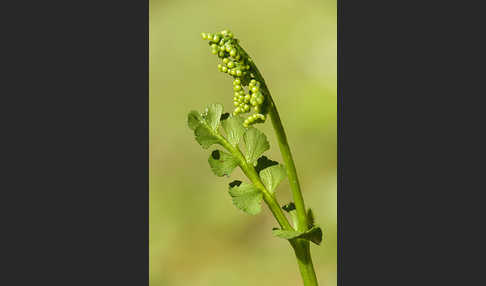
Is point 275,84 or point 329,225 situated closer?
point 329,225

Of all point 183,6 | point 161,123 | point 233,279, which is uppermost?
point 183,6

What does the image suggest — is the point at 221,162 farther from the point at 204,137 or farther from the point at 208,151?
the point at 208,151

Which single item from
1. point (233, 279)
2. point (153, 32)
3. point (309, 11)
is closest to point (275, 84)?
point (309, 11)

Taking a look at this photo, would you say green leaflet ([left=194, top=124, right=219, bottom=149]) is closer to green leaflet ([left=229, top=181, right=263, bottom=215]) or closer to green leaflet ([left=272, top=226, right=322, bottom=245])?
green leaflet ([left=229, top=181, right=263, bottom=215])

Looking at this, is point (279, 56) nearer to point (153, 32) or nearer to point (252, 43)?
point (252, 43)

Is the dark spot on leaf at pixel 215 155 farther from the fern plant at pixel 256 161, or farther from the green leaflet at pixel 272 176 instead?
the green leaflet at pixel 272 176

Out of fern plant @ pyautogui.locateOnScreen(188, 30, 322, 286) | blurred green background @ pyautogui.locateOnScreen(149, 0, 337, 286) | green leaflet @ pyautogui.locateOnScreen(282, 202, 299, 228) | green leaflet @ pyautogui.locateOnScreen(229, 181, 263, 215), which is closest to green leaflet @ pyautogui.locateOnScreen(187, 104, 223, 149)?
fern plant @ pyautogui.locateOnScreen(188, 30, 322, 286)

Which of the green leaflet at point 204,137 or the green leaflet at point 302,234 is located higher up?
the green leaflet at point 204,137

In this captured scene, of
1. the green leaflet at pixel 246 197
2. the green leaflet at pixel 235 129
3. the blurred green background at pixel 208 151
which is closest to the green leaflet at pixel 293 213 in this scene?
the green leaflet at pixel 246 197

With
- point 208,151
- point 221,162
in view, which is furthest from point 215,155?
point 208,151
